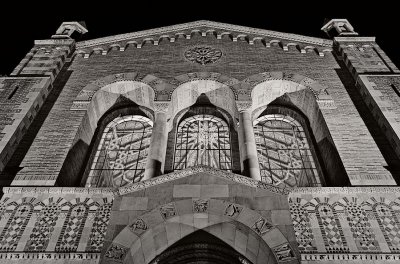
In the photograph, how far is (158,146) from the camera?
12.2 metres

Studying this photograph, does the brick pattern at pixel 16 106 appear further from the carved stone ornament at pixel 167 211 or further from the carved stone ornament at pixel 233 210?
the carved stone ornament at pixel 233 210

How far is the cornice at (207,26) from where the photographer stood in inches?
665

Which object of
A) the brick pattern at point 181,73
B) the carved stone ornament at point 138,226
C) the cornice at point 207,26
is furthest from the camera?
the cornice at point 207,26

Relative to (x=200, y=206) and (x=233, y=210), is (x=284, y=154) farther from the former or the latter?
(x=200, y=206)

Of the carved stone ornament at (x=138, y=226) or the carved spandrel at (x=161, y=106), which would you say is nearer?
the carved stone ornament at (x=138, y=226)

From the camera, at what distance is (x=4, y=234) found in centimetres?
930

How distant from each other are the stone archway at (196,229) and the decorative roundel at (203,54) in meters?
7.44

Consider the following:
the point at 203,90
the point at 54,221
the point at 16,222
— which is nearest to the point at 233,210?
the point at 54,221

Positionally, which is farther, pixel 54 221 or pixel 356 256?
pixel 54 221

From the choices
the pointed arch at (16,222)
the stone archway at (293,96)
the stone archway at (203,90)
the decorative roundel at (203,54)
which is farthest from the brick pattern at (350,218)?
the decorative roundel at (203,54)

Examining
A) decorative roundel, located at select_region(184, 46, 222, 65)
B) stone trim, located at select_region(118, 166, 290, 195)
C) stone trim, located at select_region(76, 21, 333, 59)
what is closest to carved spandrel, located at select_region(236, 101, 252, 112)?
decorative roundel, located at select_region(184, 46, 222, 65)

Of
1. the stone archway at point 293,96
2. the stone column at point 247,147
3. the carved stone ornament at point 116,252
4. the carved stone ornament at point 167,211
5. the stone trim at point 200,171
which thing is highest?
the stone archway at point 293,96

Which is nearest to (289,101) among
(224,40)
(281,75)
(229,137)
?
(281,75)

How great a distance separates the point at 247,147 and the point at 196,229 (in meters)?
3.43
